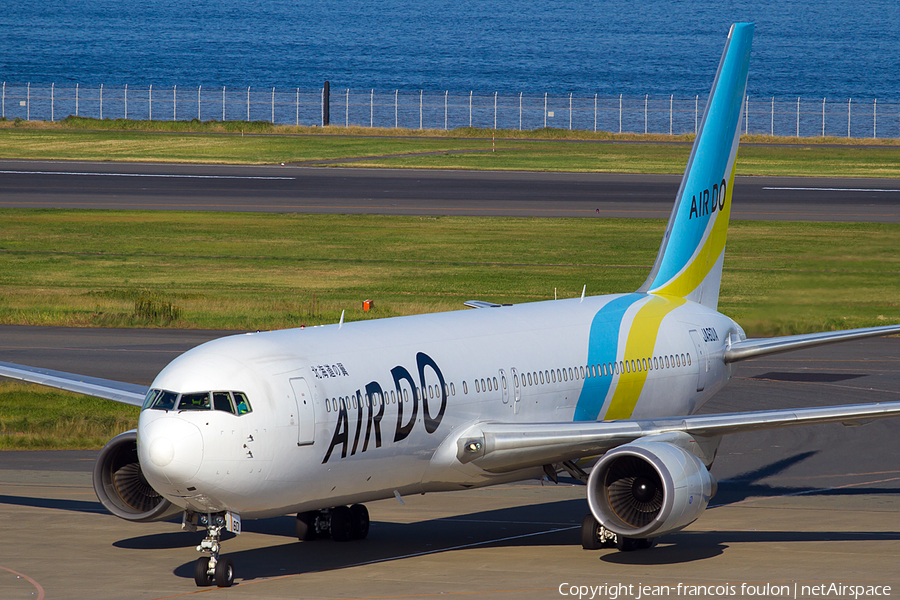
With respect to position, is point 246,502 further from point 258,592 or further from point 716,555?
point 716,555

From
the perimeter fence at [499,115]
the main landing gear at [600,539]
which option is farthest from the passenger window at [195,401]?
the perimeter fence at [499,115]

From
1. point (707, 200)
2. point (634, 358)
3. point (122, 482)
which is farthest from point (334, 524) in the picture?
point (707, 200)

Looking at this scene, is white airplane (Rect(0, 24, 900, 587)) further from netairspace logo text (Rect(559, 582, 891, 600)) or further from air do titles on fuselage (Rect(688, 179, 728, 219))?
air do titles on fuselage (Rect(688, 179, 728, 219))

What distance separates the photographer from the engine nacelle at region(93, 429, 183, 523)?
83.8 ft

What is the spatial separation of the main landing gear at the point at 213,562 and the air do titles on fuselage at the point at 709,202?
1716 centimetres

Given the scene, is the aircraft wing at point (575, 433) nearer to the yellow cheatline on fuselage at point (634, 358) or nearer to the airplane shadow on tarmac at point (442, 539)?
the airplane shadow on tarmac at point (442, 539)

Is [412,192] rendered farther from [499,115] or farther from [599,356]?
[499,115]

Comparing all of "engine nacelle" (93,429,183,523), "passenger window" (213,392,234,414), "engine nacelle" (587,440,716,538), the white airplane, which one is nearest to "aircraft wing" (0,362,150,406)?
the white airplane

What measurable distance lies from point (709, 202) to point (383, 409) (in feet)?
48.7

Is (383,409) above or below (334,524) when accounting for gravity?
above

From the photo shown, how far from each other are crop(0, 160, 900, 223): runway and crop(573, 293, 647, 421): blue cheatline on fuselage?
53.3m

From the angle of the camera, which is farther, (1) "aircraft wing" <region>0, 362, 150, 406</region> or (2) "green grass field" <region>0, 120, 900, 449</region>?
(2) "green grass field" <region>0, 120, 900, 449</region>

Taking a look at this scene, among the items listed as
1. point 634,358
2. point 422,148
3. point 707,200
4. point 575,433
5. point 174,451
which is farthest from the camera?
point 422,148

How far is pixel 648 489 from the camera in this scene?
24969mm
